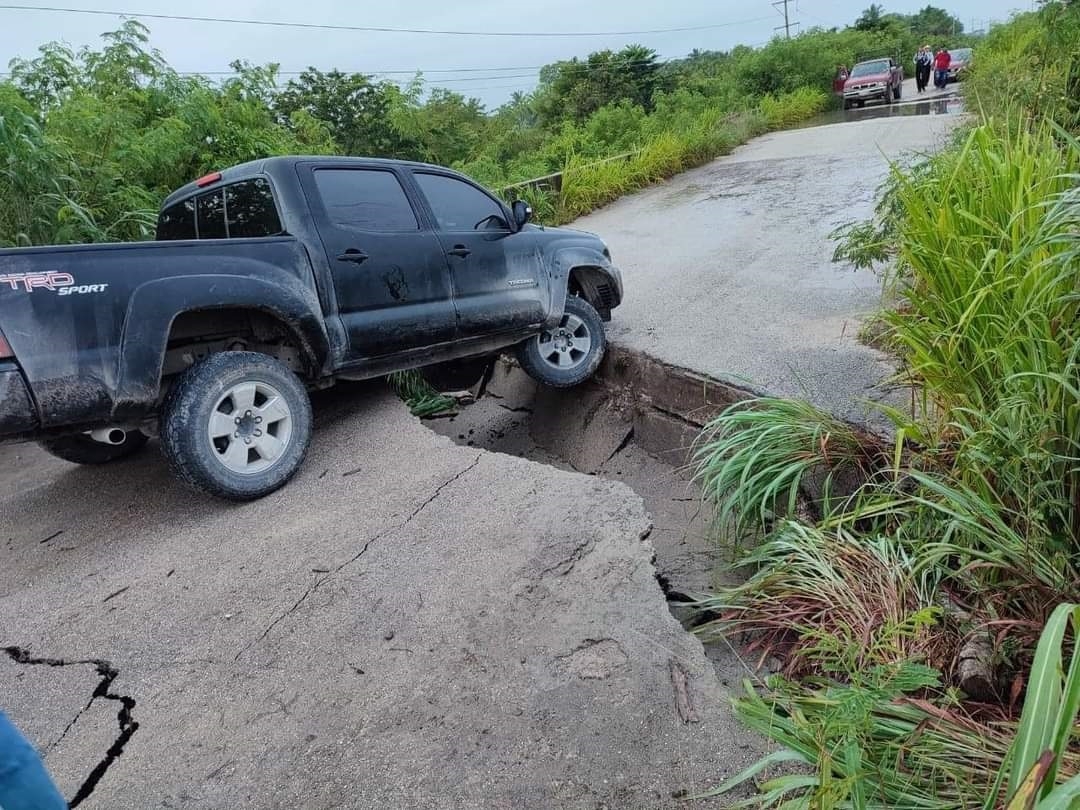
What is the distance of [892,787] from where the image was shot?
200cm

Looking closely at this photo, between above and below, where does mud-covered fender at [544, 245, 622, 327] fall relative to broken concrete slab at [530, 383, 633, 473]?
above

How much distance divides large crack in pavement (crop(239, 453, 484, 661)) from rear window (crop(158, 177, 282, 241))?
1765mm

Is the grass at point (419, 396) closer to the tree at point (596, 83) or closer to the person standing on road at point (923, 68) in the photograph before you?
the tree at point (596, 83)

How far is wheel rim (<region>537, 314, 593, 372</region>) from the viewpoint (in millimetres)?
5793

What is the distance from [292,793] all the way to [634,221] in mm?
10016

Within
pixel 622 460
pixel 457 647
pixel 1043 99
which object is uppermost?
pixel 1043 99

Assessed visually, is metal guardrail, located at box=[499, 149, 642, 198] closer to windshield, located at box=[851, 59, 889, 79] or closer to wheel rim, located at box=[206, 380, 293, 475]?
wheel rim, located at box=[206, 380, 293, 475]

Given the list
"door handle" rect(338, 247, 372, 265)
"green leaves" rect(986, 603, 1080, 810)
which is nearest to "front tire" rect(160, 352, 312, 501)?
"door handle" rect(338, 247, 372, 265)

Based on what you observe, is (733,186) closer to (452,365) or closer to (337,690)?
(452,365)

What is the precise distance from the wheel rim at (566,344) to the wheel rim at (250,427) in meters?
2.19

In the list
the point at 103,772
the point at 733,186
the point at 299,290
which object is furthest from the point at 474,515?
the point at 733,186

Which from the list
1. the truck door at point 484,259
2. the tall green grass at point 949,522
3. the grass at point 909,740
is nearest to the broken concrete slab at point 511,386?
the truck door at point 484,259

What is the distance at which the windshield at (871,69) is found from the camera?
27.0 metres

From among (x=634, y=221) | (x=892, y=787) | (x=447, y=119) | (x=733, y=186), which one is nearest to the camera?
(x=892, y=787)
